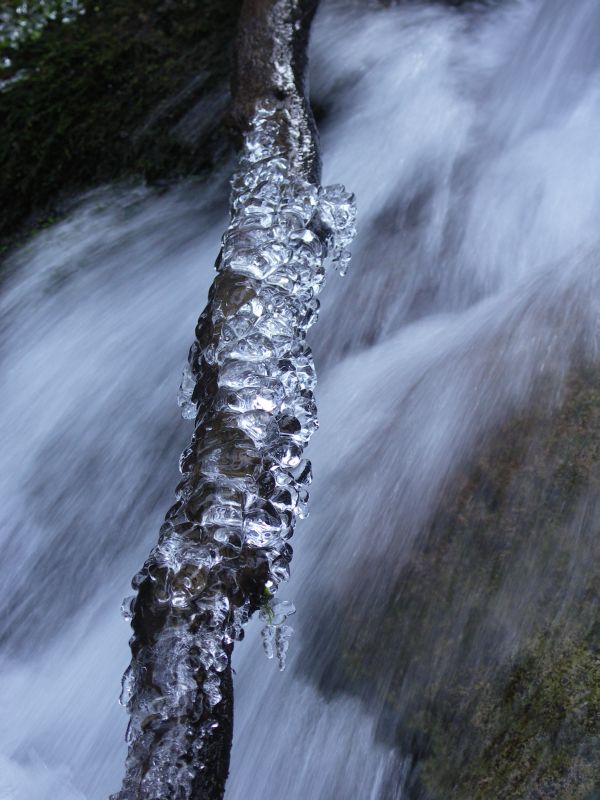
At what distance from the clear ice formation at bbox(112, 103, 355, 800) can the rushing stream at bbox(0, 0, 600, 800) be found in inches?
12.8

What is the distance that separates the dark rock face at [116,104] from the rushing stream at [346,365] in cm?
23

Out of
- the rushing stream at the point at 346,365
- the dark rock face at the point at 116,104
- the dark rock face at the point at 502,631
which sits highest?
the dark rock face at the point at 116,104

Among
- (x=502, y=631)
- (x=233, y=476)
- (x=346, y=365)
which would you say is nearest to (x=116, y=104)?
(x=346, y=365)

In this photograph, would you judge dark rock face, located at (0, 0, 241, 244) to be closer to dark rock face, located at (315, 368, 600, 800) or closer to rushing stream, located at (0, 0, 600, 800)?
rushing stream, located at (0, 0, 600, 800)

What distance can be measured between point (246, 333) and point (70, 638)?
110cm

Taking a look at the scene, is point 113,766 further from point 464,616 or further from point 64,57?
point 64,57

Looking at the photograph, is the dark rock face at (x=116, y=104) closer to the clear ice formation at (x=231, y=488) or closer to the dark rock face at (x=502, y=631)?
the clear ice formation at (x=231, y=488)

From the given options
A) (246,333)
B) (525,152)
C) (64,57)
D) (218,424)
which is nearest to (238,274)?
(246,333)

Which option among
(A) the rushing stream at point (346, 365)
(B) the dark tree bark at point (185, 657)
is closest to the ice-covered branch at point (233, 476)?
(B) the dark tree bark at point (185, 657)

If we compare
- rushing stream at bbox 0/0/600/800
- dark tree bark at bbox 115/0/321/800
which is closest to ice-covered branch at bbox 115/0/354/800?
dark tree bark at bbox 115/0/321/800

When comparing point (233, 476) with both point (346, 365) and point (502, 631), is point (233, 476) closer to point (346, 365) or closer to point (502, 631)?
point (502, 631)

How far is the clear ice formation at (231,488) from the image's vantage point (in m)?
1.82

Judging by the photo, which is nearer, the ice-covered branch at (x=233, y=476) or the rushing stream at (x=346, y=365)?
the ice-covered branch at (x=233, y=476)

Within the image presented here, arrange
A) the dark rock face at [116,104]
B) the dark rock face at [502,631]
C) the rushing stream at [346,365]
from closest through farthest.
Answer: the dark rock face at [502,631] < the rushing stream at [346,365] < the dark rock face at [116,104]
